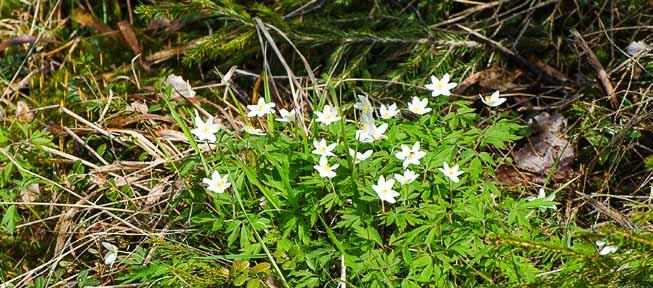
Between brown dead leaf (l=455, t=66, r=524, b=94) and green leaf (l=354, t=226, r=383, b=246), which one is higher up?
green leaf (l=354, t=226, r=383, b=246)

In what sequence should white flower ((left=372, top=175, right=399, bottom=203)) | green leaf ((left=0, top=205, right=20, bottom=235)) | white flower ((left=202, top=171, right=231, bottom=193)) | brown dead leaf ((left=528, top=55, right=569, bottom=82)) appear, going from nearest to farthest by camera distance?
white flower ((left=372, top=175, right=399, bottom=203)) < white flower ((left=202, top=171, right=231, bottom=193)) < green leaf ((left=0, top=205, right=20, bottom=235)) < brown dead leaf ((left=528, top=55, right=569, bottom=82))

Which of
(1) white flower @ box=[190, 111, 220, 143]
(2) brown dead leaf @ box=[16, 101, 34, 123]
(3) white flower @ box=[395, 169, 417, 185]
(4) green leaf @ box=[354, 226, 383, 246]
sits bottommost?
(2) brown dead leaf @ box=[16, 101, 34, 123]

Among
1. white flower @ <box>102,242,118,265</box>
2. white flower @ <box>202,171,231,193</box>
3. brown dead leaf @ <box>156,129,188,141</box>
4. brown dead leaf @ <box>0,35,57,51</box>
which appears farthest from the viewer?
brown dead leaf @ <box>0,35,57,51</box>

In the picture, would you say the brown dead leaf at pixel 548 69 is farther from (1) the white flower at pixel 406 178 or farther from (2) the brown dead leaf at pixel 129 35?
(2) the brown dead leaf at pixel 129 35

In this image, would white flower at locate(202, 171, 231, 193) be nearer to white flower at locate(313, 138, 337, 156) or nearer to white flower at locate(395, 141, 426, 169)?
white flower at locate(313, 138, 337, 156)

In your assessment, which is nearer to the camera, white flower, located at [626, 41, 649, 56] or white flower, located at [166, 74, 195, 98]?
white flower, located at [626, 41, 649, 56]

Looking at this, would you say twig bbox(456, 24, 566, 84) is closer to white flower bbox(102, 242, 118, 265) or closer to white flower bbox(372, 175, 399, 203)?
white flower bbox(372, 175, 399, 203)

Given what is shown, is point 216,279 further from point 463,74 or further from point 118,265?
point 463,74

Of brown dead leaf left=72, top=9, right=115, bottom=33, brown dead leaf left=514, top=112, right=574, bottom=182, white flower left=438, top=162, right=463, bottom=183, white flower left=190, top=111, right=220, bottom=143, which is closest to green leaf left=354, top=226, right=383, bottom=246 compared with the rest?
white flower left=438, top=162, right=463, bottom=183
